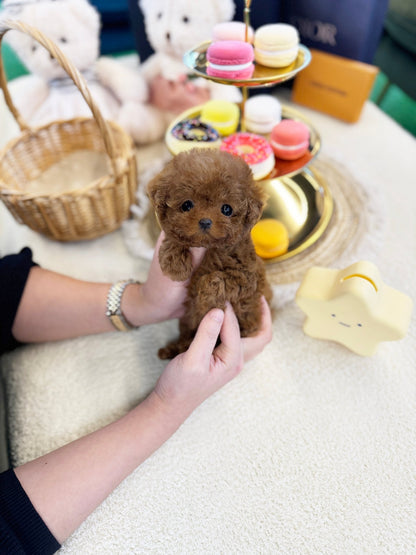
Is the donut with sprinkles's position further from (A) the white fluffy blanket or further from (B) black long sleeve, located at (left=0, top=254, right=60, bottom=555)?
(B) black long sleeve, located at (left=0, top=254, right=60, bottom=555)

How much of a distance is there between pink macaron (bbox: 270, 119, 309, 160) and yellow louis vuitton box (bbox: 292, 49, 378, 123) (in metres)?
0.49

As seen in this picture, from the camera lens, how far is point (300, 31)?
4.24ft


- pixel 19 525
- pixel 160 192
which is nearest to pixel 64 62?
pixel 160 192

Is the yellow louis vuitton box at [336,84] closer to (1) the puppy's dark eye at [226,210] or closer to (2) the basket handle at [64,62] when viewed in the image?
(2) the basket handle at [64,62]

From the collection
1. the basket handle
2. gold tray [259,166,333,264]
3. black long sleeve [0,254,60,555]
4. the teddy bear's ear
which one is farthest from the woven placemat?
black long sleeve [0,254,60,555]

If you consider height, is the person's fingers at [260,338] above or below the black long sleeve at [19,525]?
above

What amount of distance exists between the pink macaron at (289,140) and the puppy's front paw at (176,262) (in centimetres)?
49

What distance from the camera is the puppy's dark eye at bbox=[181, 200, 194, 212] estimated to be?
1.52ft

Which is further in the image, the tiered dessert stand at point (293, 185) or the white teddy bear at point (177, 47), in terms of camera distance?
the white teddy bear at point (177, 47)

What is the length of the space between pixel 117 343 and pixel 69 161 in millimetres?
628

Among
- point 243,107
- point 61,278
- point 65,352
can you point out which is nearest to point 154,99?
point 243,107

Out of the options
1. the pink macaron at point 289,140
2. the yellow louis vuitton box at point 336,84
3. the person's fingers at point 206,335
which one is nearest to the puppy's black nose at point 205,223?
the person's fingers at point 206,335

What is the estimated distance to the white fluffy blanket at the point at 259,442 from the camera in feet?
1.93

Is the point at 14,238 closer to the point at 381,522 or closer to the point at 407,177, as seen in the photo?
the point at 381,522
